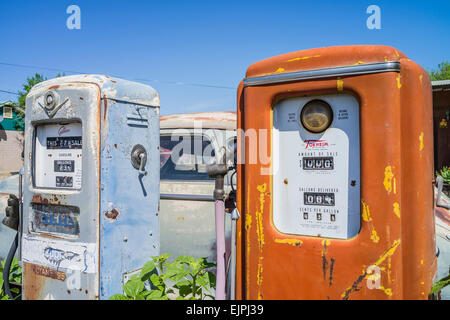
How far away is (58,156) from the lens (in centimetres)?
233

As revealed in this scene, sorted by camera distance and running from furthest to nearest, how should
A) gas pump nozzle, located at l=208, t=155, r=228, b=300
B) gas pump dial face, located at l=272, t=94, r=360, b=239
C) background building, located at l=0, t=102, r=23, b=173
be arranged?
1. background building, located at l=0, t=102, r=23, b=173
2. gas pump nozzle, located at l=208, t=155, r=228, b=300
3. gas pump dial face, located at l=272, t=94, r=360, b=239

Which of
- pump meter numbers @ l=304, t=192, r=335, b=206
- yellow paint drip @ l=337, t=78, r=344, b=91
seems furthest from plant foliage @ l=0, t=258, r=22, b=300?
yellow paint drip @ l=337, t=78, r=344, b=91

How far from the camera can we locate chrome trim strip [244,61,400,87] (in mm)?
1557

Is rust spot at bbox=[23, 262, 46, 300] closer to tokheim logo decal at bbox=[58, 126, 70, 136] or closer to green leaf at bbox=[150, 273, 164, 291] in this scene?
green leaf at bbox=[150, 273, 164, 291]

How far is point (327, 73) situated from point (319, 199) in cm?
55

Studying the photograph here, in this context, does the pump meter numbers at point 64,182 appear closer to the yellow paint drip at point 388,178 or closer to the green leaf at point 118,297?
the green leaf at point 118,297

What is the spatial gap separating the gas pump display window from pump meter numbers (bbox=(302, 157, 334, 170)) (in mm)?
1298

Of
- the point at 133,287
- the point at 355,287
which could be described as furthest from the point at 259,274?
the point at 133,287

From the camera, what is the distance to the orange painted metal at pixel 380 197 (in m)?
1.56

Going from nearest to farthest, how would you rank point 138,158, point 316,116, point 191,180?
point 316,116 < point 138,158 < point 191,180

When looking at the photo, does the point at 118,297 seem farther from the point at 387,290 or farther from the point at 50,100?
the point at 387,290

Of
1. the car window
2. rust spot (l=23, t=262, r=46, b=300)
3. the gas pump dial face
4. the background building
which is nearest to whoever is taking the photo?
the gas pump dial face

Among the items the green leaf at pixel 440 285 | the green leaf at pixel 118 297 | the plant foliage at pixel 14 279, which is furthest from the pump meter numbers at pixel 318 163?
the plant foliage at pixel 14 279
